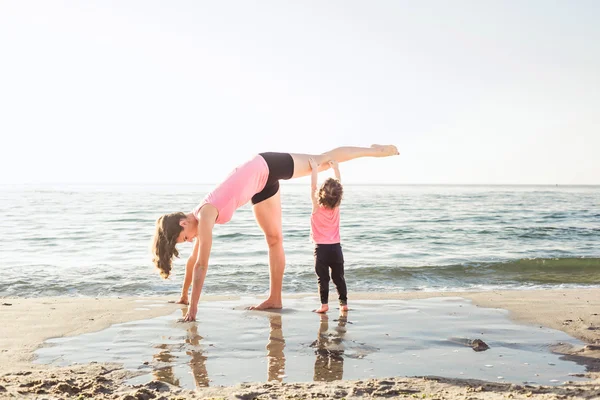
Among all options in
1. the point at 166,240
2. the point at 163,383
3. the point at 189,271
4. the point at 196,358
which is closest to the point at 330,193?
the point at 166,240

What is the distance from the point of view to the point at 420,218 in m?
22.8

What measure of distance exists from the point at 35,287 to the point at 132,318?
11.4 feet

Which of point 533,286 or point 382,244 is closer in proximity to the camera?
point 533,286

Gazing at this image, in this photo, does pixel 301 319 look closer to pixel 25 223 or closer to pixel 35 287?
pixel 35 287

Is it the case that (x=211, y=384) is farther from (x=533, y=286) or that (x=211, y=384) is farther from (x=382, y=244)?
(x=382, y=244)

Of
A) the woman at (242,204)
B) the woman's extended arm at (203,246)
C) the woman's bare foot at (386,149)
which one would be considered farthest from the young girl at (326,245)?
the woman's extended arm at (203,246)

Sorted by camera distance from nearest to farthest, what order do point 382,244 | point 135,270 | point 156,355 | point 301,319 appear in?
point 156,355
point 301,319
point 135,270
point 382,244

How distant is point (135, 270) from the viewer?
1001 centimetres

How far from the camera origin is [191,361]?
413 cm

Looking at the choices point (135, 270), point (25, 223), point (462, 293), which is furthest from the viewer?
point (25, 223)

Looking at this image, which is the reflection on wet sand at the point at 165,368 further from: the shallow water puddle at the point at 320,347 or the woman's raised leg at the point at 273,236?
the woman's raised leg at the point at 273,236

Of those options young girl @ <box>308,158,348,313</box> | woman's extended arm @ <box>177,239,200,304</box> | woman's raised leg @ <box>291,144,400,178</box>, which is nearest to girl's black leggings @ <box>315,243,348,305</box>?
young girl @ <box>308,158,348,313</box>

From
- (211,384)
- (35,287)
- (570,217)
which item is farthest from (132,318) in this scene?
A: (570,217)

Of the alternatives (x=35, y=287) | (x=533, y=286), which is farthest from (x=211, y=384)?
(x=533, y=286)
